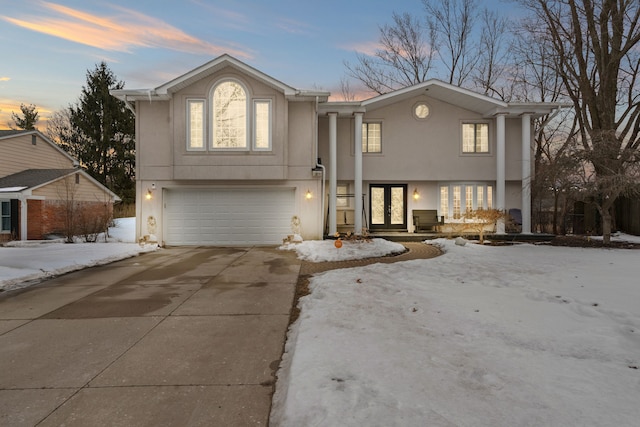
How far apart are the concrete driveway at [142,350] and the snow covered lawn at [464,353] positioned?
0.41 meters

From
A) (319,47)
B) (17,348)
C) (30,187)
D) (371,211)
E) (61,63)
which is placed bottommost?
(17,348)

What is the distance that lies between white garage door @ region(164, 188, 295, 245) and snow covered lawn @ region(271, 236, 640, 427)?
7.04 metres

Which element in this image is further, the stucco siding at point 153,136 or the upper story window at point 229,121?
the stucco siding at point 153,136

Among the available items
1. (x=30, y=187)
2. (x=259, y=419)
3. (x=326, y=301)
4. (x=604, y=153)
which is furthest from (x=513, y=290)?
(x=30, y=187)

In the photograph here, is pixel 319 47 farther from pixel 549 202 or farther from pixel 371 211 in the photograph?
pixel 549 202

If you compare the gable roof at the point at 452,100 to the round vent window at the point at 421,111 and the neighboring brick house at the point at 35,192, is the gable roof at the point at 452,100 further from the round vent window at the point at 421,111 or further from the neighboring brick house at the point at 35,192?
the neighboring brick house at the point at 35,192

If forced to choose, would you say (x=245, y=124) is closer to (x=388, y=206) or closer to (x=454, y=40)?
(x=388, y=206)

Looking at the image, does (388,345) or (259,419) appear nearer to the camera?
(259,419)

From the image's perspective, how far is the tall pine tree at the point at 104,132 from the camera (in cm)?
3016

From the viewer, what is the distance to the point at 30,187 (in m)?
16.3

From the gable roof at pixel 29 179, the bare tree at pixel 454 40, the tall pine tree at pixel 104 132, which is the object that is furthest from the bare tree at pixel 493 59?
the tall pine tree at pixel 104 132

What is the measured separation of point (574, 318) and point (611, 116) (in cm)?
1500

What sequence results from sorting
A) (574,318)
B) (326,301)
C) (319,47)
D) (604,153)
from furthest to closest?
(319,47) < (604,153) < (326,301) < (574,318)

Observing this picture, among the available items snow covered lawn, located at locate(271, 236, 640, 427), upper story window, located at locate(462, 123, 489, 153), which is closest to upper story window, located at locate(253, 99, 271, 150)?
snow covered lawn, located at locate(271, 236, 640, 427)
